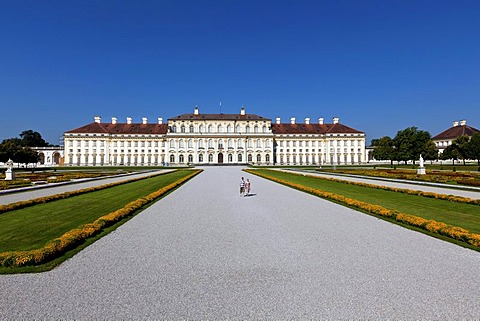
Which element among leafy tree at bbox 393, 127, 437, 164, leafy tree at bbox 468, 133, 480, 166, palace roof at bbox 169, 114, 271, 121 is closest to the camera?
leafy tree at bbox 468, 133, 480, 166

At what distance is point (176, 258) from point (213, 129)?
220ft

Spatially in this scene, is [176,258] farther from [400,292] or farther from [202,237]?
[400,292]

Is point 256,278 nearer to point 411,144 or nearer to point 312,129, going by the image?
point 411,144

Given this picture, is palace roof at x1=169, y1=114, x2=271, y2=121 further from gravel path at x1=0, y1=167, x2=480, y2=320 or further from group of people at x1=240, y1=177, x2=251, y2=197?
gravel path at x1=0, y1=167, x2=480, y2=320

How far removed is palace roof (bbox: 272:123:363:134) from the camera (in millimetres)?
73956

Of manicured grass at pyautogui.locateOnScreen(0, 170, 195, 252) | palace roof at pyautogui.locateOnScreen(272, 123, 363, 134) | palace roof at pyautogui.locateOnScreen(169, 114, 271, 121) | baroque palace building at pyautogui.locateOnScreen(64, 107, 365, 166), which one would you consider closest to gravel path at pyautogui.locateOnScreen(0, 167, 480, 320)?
manicured grass at pyautogui.locateOnScreen(0, 170, 195, 252)

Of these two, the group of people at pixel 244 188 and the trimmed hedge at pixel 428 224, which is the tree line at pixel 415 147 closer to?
the group of people at pixel 244 188

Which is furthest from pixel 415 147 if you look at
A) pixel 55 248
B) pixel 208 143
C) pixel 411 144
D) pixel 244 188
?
pixel 55 248

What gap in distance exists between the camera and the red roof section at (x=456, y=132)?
7101 centimetres

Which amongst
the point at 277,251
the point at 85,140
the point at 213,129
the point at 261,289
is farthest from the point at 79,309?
the point at 85,140

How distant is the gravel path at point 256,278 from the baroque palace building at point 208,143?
63558mm

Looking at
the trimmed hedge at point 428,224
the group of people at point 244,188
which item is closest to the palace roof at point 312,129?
the group of people at point 244,188

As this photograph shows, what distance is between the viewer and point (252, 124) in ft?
237

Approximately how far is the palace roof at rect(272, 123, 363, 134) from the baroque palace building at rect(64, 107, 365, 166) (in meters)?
0.24
